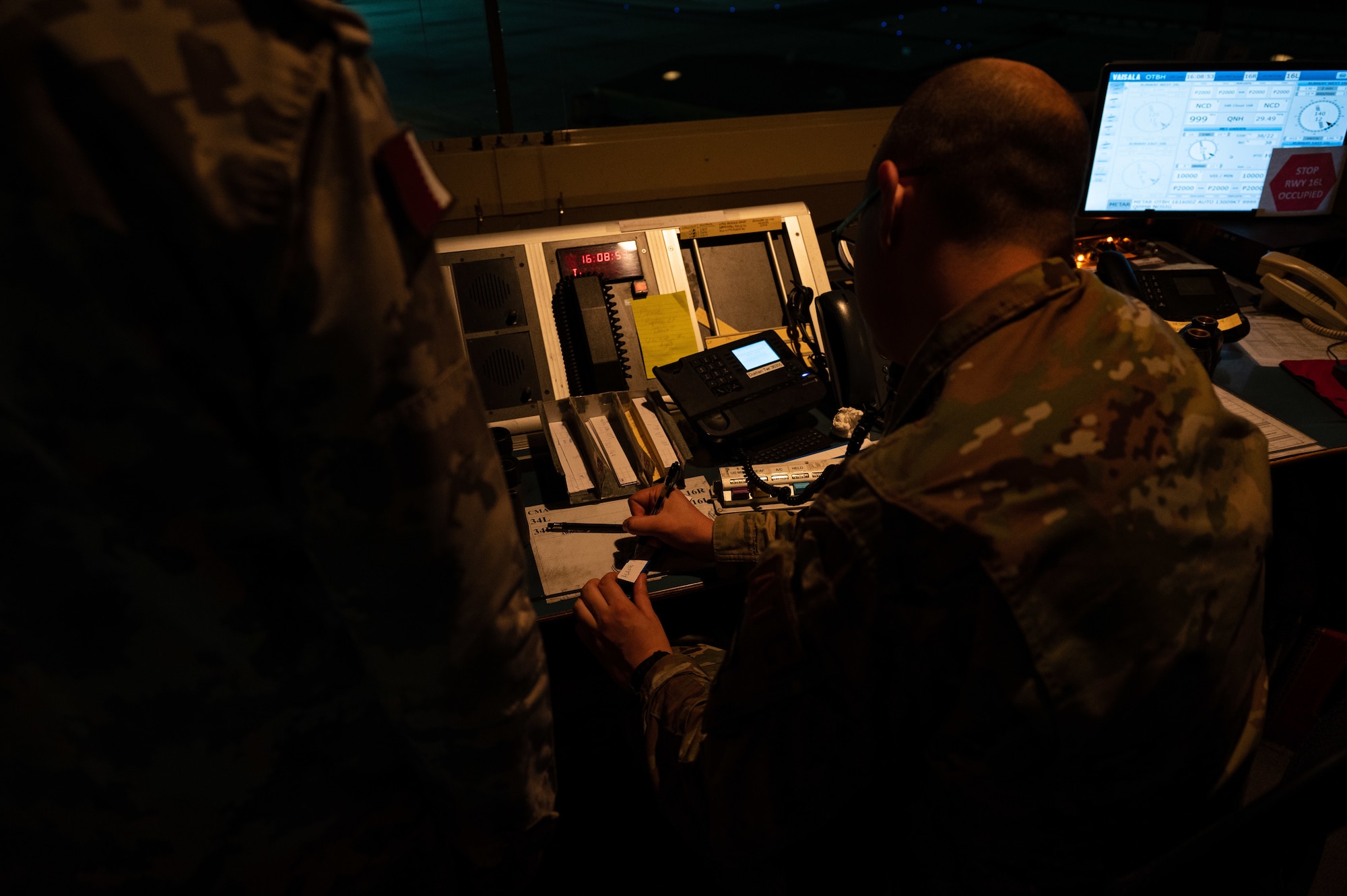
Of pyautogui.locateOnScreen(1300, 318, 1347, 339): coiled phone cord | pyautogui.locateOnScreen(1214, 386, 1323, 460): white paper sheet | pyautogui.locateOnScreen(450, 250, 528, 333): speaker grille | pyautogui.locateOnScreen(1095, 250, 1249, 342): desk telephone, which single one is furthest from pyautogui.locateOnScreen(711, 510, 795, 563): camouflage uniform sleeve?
pyautogui.locateOnScreen(1300, 318, 1347, 339): coiled phone cord

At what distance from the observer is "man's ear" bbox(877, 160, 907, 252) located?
903 millimetres

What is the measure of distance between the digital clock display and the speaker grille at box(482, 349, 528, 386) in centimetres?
22

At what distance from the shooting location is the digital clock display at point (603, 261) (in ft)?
5.21

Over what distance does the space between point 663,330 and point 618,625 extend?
701 mm

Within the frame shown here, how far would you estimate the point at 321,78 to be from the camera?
427mm

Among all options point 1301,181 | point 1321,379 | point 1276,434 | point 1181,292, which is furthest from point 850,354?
point 1301,181

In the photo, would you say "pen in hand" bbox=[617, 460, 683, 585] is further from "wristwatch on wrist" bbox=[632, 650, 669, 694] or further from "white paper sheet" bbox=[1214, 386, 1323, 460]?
"white paper sheet" bbox=[1214, 386, 1323, 460]

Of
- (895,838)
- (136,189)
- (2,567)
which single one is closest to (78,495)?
(2,567)

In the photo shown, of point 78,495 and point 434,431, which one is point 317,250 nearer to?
point 434,431

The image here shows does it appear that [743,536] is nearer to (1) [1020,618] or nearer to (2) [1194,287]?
(1) [1020,618]

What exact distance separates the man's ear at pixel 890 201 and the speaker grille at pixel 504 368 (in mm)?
835

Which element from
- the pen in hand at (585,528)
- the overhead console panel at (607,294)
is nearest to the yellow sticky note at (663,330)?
the overhead console panel at (607,294)

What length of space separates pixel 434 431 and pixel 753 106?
7.99 m

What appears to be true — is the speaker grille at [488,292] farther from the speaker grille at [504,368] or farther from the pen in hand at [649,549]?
the pen in hand at [649,549]
